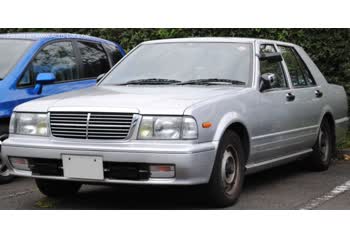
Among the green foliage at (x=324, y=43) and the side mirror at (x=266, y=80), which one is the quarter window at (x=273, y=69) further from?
the green foliage at (x=324, y=43)

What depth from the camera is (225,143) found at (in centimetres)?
607

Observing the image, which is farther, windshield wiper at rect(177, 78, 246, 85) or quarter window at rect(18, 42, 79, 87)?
quarter window at rect(18, 42, 79, 87)

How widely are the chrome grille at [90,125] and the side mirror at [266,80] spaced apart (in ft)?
5.84

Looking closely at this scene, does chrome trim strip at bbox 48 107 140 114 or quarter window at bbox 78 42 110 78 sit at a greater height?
chrome trim strip at bbox 48 107 140 114

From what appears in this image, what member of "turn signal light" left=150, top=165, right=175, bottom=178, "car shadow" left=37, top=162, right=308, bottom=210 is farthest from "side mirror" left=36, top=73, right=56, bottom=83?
"turn signal light" left=150, top=165, right=175, bottom=178

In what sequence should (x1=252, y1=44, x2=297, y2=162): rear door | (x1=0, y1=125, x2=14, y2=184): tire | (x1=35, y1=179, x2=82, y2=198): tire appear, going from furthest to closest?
1. (x1=0, y1=125, x2=14, y2=184): tire
2. (x1=252, y1=44, x2=297, y2=162): rear door
3. (x1=35, y1=179, x2=82, y2=198): tire

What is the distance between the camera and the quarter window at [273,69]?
726cm

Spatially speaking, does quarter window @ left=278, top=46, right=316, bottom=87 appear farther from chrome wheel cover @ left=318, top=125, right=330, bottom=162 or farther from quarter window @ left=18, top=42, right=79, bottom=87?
quarter window @ left=18, top=42, right=79, bottom=87

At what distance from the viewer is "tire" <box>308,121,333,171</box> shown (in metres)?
8.42

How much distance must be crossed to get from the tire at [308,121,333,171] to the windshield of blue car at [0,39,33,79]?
365 centimetres

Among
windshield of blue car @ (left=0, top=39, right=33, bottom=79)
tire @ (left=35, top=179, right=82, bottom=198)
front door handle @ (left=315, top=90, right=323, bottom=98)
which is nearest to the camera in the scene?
tire @ (left=35, top=179, right=82, bottom=198)

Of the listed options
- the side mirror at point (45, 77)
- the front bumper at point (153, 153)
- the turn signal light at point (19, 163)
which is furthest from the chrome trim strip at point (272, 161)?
the side mirror at point (45, 77)
